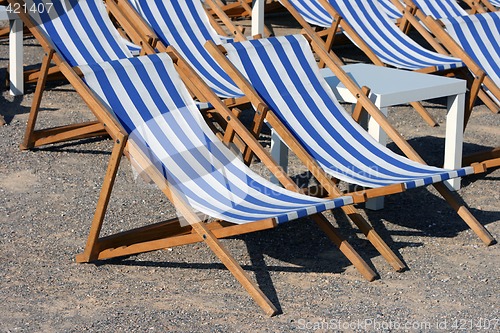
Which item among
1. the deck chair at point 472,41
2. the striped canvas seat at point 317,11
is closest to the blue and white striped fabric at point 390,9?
the striped canvas seat at point 317,11

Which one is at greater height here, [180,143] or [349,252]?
[180,143]

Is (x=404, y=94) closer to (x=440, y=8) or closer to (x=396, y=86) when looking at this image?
(x=396, y=86)

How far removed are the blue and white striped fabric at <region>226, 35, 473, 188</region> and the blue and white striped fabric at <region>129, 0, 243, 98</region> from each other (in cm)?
108

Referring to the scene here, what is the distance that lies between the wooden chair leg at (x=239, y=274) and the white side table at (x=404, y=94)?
1135 millimetres

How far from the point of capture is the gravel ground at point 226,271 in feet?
12.1

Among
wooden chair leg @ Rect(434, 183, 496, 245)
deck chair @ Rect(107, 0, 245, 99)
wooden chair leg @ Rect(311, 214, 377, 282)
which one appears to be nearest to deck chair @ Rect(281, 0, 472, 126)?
deck chair @ Rect(107, 0, 245, 99)

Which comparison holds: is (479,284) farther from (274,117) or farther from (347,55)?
(347,55)

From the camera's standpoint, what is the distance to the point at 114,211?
4.77 m

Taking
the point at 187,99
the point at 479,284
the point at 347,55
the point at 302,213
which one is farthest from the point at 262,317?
the point at 347,55

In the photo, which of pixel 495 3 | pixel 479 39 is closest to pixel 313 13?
pixel 479 39

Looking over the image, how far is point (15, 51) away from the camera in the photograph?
641cm

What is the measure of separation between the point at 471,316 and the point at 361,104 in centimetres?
135

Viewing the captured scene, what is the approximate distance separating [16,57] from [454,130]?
2972 mm

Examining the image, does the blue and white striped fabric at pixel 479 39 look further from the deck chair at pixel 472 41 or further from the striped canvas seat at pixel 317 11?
the striped canvas seat at pixel 317 11
